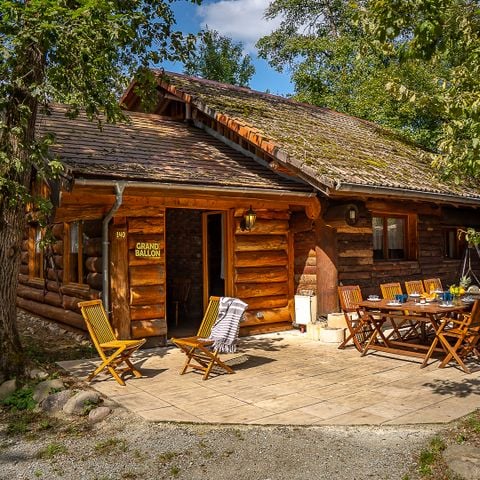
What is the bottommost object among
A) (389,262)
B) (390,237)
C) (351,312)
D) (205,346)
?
(205,346)

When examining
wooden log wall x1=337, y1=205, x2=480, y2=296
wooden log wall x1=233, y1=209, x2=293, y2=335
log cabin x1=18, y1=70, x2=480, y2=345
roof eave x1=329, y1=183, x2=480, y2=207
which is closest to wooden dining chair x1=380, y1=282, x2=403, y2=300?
log cabin x1=18, y1=70, x2=480, y2=345

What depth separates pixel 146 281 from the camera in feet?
25.7

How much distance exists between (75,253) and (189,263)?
3509 mm

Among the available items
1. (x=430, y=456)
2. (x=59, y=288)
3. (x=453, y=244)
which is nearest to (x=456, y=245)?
(x=453, y=244)

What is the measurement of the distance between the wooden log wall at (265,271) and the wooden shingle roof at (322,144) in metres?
1.29

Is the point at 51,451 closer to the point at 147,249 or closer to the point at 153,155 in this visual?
the point at 147,249

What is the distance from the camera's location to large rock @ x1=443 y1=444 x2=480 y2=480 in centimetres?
349

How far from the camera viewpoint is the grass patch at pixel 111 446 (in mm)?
4125

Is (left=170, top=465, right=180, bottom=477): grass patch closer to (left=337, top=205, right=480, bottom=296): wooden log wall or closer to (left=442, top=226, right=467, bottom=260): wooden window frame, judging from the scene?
(left=337, top=205, right=480, bottom=296): wooden log wall

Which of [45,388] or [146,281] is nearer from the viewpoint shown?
[45,388]

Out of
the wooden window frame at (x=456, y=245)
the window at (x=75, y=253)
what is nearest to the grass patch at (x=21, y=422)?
the window at (x=75, y=253)

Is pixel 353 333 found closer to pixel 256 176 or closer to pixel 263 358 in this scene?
pixel 263 358

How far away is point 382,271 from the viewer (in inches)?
402

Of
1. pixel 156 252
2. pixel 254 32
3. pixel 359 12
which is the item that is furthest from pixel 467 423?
pixel 254 32
